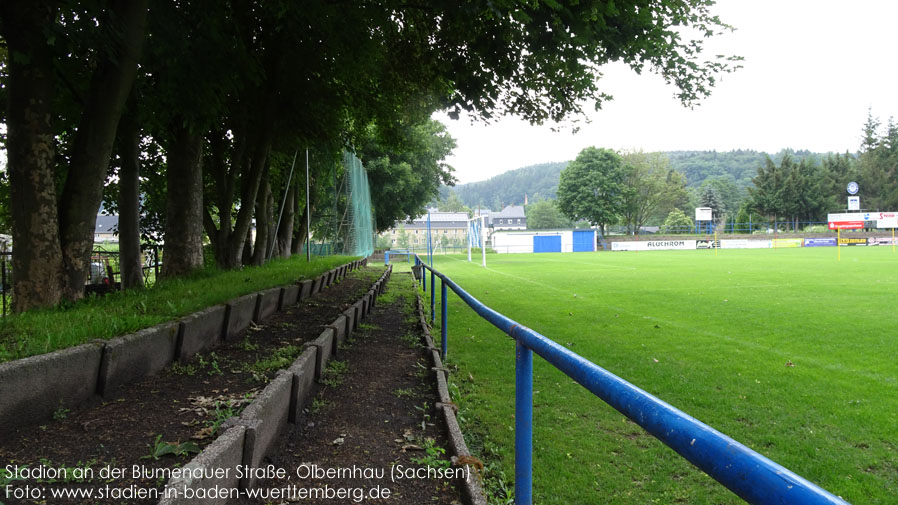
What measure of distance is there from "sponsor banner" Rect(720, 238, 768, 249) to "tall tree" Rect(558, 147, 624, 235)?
50.3 ft

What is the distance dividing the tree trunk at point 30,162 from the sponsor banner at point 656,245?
191 feet

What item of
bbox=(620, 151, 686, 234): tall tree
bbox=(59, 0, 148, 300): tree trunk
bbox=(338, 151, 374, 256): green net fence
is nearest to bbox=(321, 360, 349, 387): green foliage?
bbox=(59, 0, 148, 300): tree trunk

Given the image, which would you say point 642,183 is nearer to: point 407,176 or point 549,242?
point 549,242

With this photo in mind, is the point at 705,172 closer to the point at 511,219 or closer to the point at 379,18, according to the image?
the point at 511,219

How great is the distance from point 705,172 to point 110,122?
538 feet

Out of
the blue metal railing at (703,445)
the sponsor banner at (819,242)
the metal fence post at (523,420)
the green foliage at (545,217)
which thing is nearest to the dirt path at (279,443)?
the metal fence post at (523,420)

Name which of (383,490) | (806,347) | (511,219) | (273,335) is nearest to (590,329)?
(806,347)

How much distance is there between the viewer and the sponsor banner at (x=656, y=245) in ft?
189

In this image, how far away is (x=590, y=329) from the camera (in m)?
8.59

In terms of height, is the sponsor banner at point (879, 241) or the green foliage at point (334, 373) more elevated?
the green foliage at point (334, 373)

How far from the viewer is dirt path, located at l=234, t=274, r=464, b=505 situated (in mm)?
2537

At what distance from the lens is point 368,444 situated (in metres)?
3.11

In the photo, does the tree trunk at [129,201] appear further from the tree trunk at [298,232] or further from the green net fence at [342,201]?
the tree trunk at [298,232]

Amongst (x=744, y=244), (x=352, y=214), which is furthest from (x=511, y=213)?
(x=352, y=214)
